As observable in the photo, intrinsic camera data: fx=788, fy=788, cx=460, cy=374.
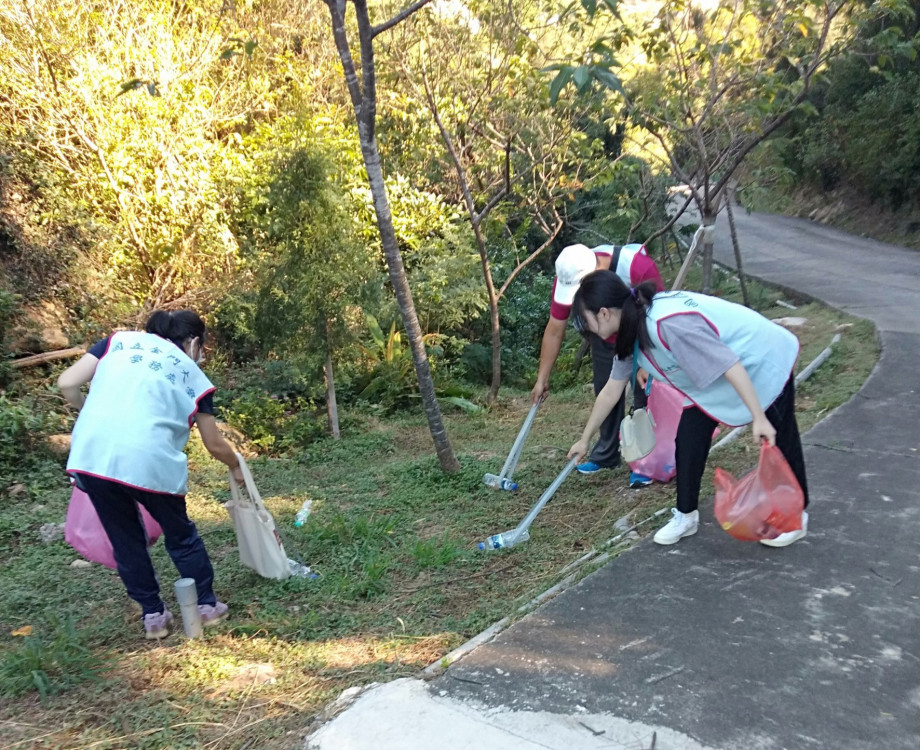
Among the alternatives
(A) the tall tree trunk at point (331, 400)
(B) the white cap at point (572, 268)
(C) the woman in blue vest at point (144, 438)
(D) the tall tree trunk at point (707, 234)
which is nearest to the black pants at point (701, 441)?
(B) the white cap at point (572, 268)

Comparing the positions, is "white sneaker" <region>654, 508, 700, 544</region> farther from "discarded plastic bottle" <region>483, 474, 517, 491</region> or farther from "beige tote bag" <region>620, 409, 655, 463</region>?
"discarded plastic bottle" <region>483, 474, 517, 491</region>

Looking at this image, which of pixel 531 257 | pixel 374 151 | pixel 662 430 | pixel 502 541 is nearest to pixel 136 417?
pixel 502 541

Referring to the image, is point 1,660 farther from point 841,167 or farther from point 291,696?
point 841,167

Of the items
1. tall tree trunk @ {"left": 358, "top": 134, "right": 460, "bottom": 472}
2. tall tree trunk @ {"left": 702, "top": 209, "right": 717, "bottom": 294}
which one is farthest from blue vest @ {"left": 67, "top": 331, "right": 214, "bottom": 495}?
tall tree trunk @ {"left": 702, "top": 209, "right": 717, "bottom": 294}

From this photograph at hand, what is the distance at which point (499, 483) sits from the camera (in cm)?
518

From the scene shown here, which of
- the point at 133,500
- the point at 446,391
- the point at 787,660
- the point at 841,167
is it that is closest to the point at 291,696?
the point at 133,500

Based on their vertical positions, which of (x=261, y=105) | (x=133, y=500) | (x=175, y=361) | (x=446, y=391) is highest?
(x=261, y=105)

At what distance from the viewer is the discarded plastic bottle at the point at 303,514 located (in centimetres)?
485

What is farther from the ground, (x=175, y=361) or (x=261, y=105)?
(x=261, y=105)

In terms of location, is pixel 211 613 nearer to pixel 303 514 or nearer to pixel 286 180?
pixel 303 514

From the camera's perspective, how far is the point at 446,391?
28.2ft

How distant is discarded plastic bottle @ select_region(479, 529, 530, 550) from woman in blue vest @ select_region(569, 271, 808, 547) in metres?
1.08

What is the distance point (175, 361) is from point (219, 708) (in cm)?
138

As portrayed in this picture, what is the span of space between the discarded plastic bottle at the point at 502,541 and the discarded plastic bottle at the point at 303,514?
127cm
